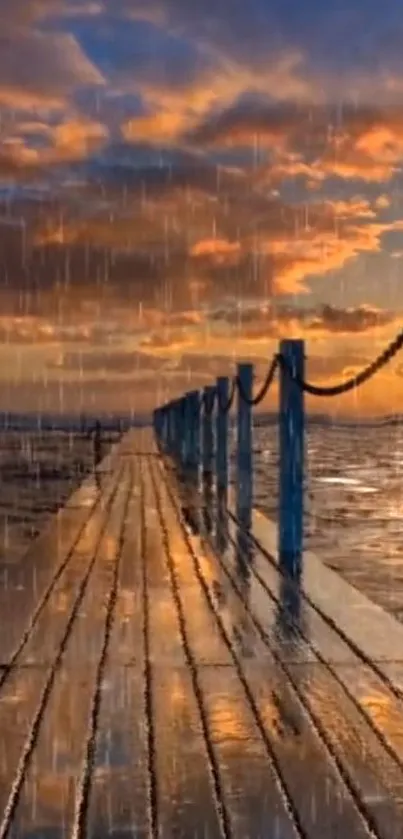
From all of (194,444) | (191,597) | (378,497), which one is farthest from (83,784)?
(378,497)

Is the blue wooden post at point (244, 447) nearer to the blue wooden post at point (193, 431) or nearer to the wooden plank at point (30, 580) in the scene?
the wooden plank at point (30, 580)

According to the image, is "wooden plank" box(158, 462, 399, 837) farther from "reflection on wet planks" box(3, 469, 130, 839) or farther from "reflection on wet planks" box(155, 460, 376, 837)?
"reflection on wet planks" box(3, 469, 130, 839)

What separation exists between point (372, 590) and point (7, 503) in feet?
38.7

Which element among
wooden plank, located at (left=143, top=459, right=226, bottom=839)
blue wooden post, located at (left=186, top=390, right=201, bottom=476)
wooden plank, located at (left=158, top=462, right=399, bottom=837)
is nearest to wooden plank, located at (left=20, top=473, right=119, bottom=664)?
wooden plank, located at (left=143, top=459, right=226, bottom=839)

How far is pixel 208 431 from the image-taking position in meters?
14.2

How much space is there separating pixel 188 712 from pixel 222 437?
8.18 meters

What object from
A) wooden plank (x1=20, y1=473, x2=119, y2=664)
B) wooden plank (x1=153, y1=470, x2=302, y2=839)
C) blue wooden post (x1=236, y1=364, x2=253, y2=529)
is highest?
blue wooden post (x1=236, y1=364, x2=253, y2=529)

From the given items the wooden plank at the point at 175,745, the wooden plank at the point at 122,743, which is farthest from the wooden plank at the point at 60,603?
the wooden plank at the point at 175,745

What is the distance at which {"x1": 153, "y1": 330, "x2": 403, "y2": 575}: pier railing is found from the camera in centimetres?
691

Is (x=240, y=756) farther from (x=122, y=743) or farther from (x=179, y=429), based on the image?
(x=179, y=429)

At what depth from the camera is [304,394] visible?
731 cm

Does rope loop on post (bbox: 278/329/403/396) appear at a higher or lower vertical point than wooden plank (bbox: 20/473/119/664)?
higher

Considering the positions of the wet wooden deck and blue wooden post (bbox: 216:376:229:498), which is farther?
blue wooden post (bbox: 216:376:229:498)

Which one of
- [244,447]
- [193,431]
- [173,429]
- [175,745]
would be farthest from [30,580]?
[173,429]
